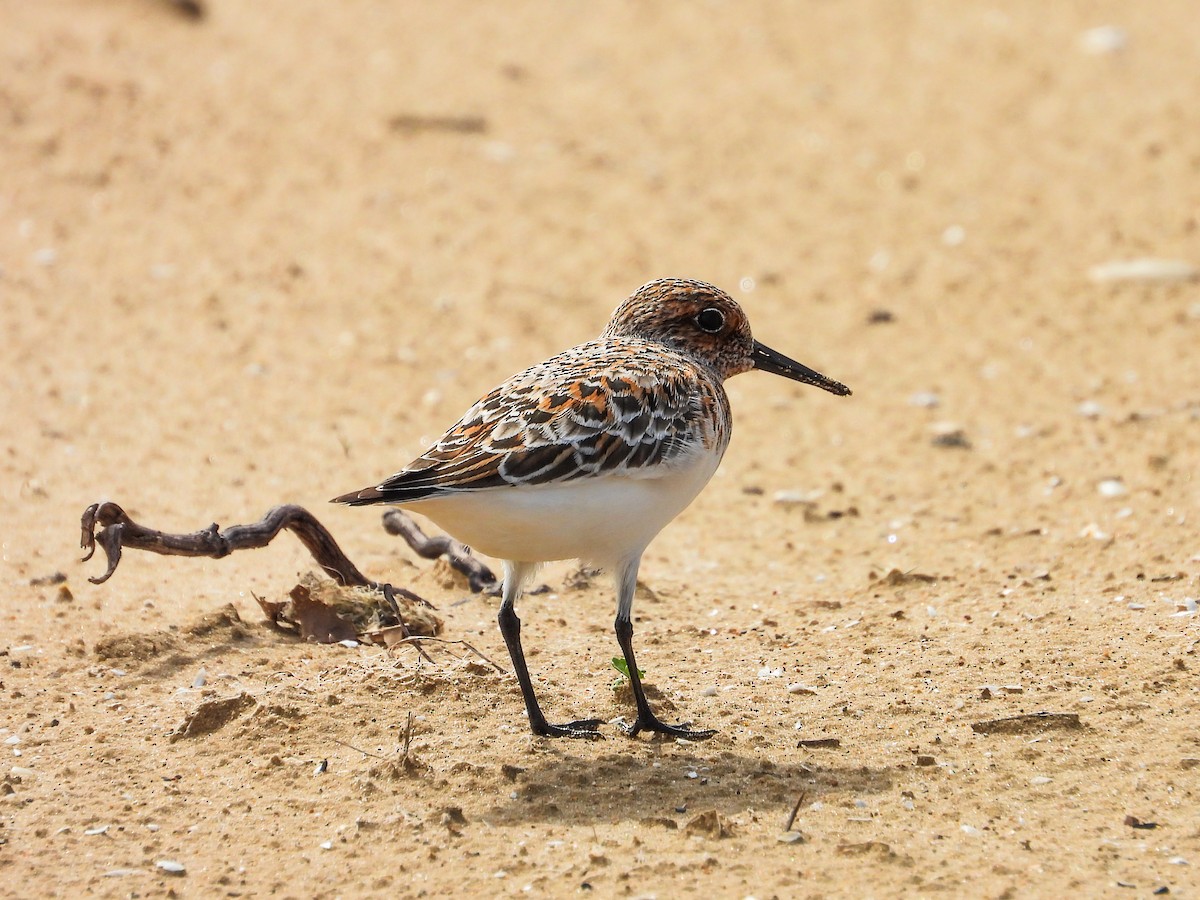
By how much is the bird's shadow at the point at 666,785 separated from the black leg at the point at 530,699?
15cm

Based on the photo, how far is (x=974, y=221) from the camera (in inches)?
506

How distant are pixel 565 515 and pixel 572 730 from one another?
1028mm

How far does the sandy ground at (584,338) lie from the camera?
17.3 ft

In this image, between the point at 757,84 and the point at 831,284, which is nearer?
the point at 831,284

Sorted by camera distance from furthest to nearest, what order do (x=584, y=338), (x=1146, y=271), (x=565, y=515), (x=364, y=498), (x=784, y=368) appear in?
(x=1146, y=271) → (x=584, y=338) → (x=784, y=368) → (x=565, y=515) → (x=364, y=498)

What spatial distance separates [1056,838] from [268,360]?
720cm

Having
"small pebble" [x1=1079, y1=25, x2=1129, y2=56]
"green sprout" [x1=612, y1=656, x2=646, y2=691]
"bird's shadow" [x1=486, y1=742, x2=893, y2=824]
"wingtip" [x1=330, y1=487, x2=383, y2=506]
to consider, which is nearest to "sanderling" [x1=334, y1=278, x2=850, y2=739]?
"wingtip" [x1=330, y1=487, x2=383, y2=506]

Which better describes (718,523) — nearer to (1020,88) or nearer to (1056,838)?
(1056,838)

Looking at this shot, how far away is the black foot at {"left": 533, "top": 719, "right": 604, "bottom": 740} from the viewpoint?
5957 mm

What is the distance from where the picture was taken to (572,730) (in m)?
6.03

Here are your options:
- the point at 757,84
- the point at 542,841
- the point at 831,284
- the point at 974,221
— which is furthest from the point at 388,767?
the point at 757,84

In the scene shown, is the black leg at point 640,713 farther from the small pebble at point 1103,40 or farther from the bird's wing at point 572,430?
the small pebble at point 1103,40

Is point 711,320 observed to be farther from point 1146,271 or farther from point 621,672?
point 1146,271

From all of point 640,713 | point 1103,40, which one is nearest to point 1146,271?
point 1103,40
